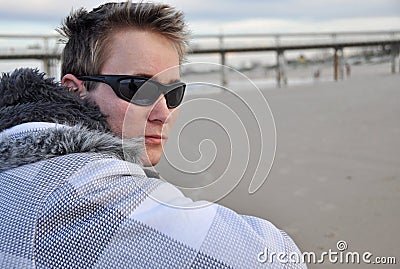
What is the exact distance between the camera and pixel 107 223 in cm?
72

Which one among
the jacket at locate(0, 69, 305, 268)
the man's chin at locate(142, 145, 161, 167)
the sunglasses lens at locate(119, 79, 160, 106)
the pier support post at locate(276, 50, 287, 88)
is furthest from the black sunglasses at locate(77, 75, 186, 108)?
the pier support post at locate(276, 50, 287, 88)

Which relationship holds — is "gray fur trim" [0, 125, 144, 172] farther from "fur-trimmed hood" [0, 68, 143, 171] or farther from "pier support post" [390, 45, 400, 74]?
"pier support post" [390, 45, 400, 74]

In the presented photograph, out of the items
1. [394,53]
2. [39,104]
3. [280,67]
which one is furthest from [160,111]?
[394,53]

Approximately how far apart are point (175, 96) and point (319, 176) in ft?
13.2

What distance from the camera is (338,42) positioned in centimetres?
3444

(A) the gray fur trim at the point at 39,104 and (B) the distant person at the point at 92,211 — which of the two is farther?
(A) the gray fur trim at the point at 39,104

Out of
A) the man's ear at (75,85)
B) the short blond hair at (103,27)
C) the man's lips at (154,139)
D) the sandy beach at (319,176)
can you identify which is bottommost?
the sandy beach at (319,176)

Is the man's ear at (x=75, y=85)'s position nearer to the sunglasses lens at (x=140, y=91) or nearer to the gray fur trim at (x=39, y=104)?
the sunglasses lens at (x=140, y=91)

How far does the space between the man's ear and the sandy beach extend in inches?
11.4

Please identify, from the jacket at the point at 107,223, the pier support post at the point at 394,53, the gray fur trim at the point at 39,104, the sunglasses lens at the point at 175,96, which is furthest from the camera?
the pier support post at the point at 394,53

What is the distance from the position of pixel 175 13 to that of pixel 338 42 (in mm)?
35319

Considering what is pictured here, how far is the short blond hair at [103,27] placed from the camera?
50.5 inches

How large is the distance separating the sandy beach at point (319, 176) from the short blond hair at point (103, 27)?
0.23 meters

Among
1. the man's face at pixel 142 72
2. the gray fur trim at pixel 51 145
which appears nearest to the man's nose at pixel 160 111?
the man's face at pixel 142 72
